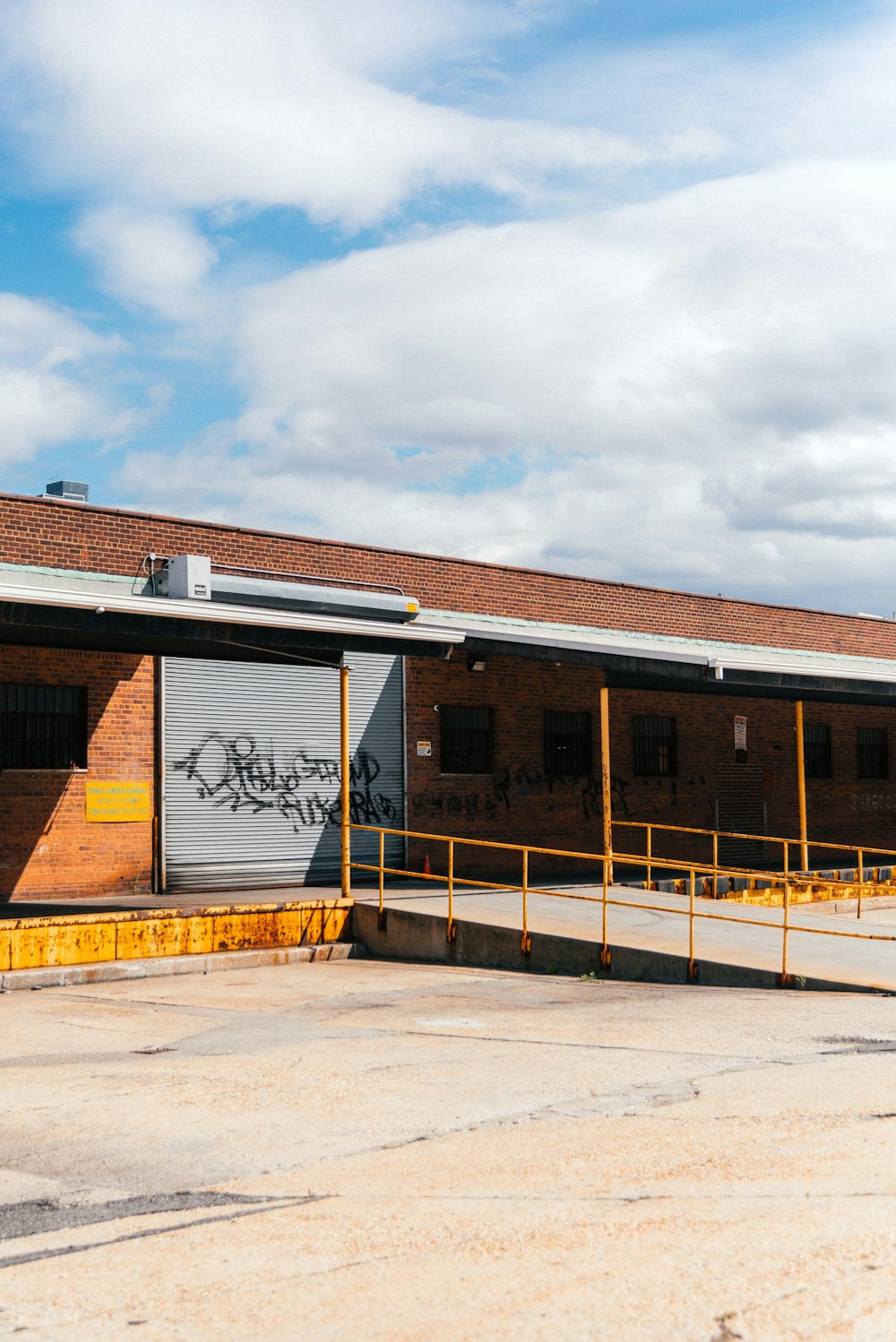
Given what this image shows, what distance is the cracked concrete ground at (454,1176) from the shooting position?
4148mm

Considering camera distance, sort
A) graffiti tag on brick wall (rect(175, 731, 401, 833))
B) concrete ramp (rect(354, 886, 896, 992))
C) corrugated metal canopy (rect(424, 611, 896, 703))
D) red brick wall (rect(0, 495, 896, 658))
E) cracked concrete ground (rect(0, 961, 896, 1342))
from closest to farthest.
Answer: cracked concrete ground (rect(0, 961, 896, 1342))
concrete ramp (rect(354, 886, 896, 992))
red brick wall (rect(0, 495, 896, 658))
corrugated metal canopy (rect(424, 611, 896, 703))
graffiti tag on brick wall (rect(175, 731, 401, 833))

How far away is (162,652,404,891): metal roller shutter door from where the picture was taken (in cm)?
1891

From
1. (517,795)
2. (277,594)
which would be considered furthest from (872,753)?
(277,594)

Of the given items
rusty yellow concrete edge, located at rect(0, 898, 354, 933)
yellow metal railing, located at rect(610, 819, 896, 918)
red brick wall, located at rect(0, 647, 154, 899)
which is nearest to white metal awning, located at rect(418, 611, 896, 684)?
yellow metal railing, located at rect(610, 819, 896, 918)

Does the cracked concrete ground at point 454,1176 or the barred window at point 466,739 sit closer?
the cracked concrete ground at point 454,1176

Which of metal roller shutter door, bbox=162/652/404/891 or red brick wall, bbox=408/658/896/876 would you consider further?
red brick wall, bbox=408/658/896/876

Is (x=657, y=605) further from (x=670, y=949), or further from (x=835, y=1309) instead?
(x=835, y=1309)

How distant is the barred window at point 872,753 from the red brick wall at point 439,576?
2597mm

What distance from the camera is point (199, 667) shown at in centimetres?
1916

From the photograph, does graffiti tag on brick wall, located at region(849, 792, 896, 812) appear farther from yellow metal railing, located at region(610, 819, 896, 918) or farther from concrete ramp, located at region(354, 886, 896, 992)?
concrete ramp, located at region(354, 886, 896, 992)

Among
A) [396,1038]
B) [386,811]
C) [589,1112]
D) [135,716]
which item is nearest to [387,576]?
[386,811]

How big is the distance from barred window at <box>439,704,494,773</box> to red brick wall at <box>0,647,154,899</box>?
5550 millimetres

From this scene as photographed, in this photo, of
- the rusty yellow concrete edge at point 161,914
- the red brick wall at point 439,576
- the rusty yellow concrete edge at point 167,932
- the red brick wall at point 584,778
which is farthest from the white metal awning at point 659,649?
the rusty yellow concrete edge at point 167,932

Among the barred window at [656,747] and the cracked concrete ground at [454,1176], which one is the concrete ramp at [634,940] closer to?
the cracked concrete ground at [454,1176]
